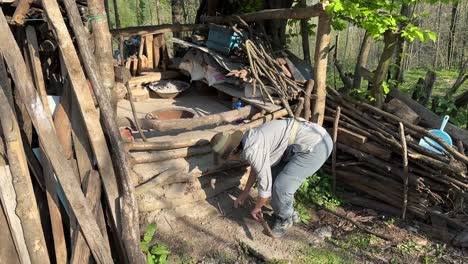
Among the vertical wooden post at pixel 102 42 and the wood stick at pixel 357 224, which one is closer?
the vertical wooden post at pixel 102 42

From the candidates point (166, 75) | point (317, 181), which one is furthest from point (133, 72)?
point (317, 181)

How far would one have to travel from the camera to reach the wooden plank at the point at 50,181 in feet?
11.1

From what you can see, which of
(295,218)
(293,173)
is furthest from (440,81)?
(293,173)

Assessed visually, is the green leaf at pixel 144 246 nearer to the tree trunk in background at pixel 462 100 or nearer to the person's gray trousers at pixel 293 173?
the person's gray trousers at pixel 293 173

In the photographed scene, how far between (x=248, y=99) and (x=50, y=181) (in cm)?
345

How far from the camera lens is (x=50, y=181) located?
11.1 ft

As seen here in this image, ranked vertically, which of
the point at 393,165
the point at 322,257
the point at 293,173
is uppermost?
the point at 293,173

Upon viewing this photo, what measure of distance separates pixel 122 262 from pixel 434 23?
55.5 ft

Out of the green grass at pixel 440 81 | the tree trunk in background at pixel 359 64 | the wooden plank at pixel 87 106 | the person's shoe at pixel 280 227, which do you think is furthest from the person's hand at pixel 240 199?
the green grass at pixel 440 81

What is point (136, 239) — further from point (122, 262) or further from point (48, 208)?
point (48, 208)

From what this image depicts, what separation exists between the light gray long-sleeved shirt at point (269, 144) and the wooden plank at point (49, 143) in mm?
1546

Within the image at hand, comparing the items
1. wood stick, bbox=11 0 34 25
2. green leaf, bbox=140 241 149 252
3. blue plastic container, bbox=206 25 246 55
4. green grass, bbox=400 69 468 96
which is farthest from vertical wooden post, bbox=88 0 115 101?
green grass, bbox=400 69 468 96

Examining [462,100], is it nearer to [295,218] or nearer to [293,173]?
→ [295,218]

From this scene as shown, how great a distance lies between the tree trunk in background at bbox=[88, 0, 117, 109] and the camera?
3.13 m
